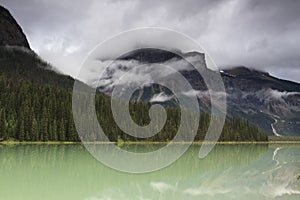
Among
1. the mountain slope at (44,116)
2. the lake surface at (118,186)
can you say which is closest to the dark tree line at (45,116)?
the mountain slope at (44,116)

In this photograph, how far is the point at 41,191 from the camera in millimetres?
26766

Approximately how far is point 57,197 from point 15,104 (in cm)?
8949

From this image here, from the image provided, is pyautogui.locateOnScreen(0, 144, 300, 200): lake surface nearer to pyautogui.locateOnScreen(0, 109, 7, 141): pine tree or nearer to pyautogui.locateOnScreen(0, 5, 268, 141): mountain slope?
pyautogui.locateOnScreen(0, 109, 7, 141): pine tree

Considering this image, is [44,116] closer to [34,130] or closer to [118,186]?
[34,130]

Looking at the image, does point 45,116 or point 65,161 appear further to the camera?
point 45,116

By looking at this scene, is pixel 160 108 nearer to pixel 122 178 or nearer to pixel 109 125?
pixel 109 125

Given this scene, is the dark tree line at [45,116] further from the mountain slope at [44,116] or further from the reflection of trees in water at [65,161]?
the reflection of trees in water at [65,161]

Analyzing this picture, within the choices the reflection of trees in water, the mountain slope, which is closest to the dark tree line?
the mountain slope

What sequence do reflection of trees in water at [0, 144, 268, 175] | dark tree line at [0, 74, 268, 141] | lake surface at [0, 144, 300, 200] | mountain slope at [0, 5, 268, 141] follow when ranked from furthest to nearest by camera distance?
dark tree line at [0, 74, 268, 141] → mountain slope at [0, 5, 268, 141] → reflection of trees in water at [0, 144, 268, 175] → lake surface at [0, 144, 300, 200]

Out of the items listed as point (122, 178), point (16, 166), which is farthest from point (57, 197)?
point (16, 166)

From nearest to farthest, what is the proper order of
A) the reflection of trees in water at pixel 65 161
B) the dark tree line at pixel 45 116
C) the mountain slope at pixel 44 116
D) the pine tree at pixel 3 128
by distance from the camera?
the reflection of trees in water at pixel 65 161 < the pine tree at pixel 3 128 < the mountain slope at pixel 44 116 < the dark tree line at pixel 45 116

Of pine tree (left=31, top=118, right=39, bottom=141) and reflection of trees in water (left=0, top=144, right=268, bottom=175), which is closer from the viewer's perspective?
reflection of trees in water (left=0, top=144, right=268, bottom=175)

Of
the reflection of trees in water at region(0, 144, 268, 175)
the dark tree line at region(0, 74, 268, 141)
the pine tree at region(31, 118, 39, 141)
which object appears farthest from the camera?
the pine tree at region(31, 118, 39, 141)

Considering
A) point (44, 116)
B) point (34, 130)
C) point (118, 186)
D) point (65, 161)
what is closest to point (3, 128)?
point (34, 130)
